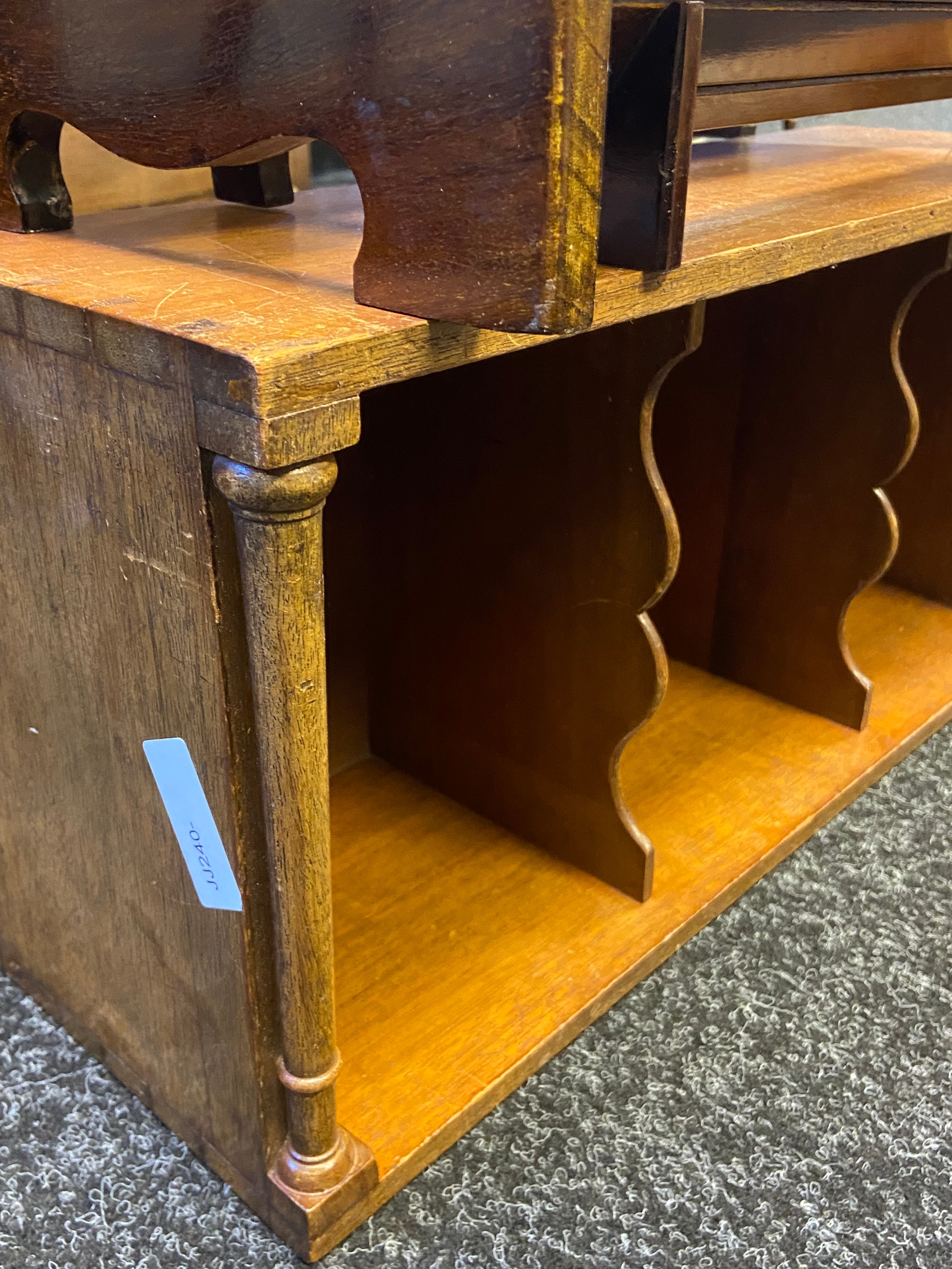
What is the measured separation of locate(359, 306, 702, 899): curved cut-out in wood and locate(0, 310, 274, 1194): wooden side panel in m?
0.38

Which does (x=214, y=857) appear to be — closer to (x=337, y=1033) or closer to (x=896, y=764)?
(x=337, y=1033)

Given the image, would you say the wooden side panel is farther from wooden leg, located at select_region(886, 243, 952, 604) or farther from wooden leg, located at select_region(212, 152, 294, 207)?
wooden leg, located at select_region(886, 243, 952, 604)

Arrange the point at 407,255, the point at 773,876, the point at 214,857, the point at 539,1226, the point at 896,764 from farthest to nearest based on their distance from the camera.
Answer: the point at 896,764 → the point at 773,876 → the point at 539,1226 → the point at 214,857 → the point at 407,255

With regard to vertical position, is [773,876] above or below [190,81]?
below

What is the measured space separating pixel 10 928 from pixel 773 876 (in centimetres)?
66

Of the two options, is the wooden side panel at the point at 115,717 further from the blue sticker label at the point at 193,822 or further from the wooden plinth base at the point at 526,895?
the wooden plinth base at the point at 526,895

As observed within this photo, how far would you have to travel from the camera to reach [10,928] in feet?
3.00

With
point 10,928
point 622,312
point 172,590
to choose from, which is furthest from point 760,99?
point 10,928

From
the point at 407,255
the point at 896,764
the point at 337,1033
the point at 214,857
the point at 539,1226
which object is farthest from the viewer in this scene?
the point at 896,764


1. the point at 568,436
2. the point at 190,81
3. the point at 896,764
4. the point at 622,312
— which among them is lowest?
the point at 896,764

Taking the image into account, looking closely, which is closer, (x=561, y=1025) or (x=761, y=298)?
(x=561, y=1025)

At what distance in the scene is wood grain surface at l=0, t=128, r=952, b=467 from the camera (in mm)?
494

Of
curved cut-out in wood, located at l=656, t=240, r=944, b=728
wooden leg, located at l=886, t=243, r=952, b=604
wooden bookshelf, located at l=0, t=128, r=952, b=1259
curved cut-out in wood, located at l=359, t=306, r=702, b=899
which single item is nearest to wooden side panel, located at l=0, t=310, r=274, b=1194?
wooden bookshelf, located at l=0, t=128, r=952, b=1259

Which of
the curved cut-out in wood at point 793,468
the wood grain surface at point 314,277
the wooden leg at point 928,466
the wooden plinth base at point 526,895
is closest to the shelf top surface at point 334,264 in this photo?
the wood grain surface at point 314,277
